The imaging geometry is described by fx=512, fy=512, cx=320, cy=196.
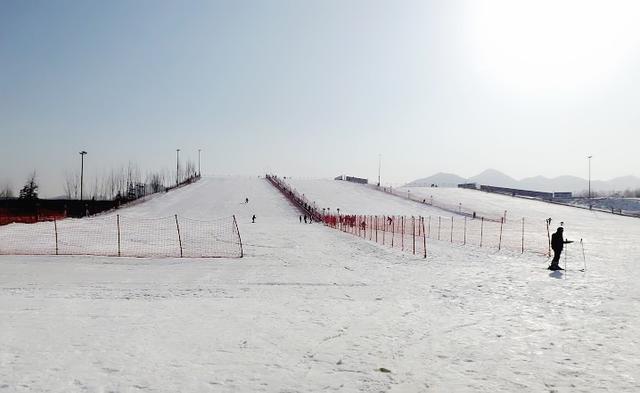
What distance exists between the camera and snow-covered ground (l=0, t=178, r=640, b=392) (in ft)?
22.9

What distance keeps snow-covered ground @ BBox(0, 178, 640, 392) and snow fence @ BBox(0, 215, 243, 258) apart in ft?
8.15

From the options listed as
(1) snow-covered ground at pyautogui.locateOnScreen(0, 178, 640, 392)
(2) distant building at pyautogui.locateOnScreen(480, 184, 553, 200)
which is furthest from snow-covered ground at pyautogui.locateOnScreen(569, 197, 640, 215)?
(1) snow-covered ground at pyautogui.locateOnScreen(0, 178, 640, 392)

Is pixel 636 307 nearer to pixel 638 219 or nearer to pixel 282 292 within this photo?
pixel 282 292

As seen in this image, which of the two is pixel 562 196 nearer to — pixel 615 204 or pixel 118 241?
pixel 615 204

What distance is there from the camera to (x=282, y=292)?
13203 mm

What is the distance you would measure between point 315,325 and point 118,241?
15708 millimetres

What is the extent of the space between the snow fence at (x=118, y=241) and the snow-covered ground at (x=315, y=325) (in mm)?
2485

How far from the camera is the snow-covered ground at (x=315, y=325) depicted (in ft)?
22.9

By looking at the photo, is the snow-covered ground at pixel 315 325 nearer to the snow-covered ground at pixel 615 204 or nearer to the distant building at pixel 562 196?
the snow-covered ground at pixel 615 204

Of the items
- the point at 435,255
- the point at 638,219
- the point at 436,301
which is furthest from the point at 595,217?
the point at 436,301

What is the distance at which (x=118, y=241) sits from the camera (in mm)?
22750

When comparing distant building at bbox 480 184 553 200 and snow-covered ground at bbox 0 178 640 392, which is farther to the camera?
distant building at bbox 480 184 553 200

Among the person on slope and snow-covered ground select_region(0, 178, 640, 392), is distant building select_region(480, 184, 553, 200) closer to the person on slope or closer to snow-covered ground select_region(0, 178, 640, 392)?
the person on slope

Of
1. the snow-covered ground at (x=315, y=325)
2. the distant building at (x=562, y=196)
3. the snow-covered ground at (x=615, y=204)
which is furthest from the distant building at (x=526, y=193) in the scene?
the snow-covered ground at (x=315, y=325)
